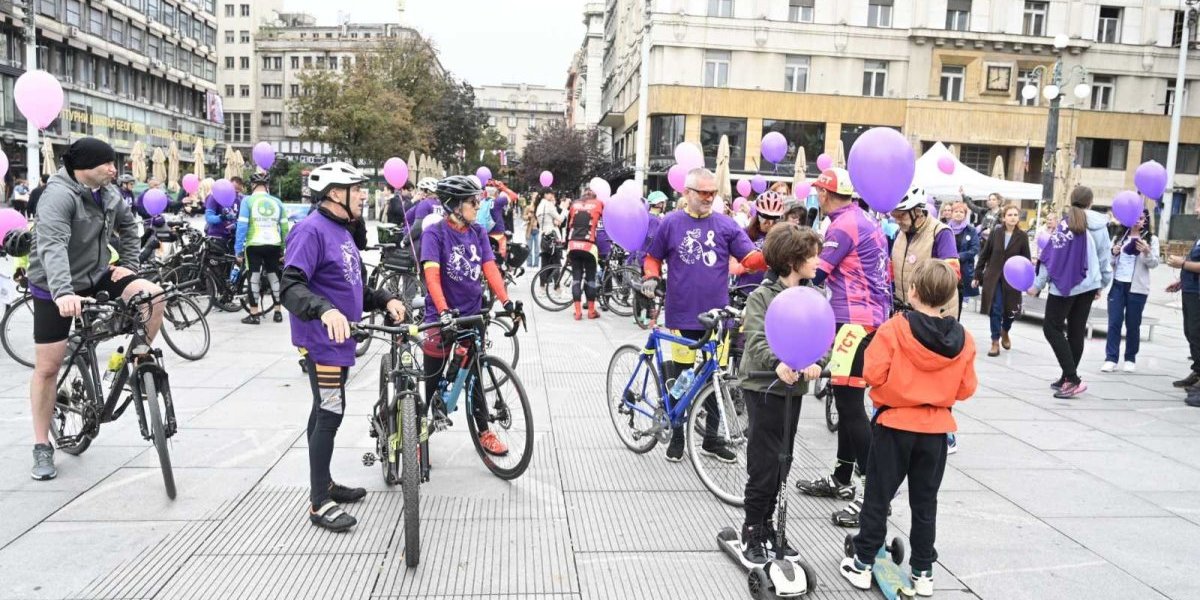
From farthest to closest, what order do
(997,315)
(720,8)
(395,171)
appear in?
(720,8)
(395,171)
(997,315)

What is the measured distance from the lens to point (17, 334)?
7.98 metres

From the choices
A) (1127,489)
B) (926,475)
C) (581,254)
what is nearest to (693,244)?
(926,475)

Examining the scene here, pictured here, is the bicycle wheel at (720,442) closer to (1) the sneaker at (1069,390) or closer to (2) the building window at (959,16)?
(1) the sneaker at (1069,390)

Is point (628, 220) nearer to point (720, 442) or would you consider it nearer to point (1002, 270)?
point (720, 442)

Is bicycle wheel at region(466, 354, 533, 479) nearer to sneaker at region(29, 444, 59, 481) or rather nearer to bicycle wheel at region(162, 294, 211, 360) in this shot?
sneaker at region(29, 444, 59, 481)

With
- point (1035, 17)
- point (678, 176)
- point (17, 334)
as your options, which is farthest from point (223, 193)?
point (1035, 17)

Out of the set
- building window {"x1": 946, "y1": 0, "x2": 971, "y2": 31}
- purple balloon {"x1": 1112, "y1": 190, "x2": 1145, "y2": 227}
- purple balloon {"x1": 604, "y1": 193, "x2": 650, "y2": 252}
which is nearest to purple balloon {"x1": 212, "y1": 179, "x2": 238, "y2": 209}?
purple balloon {"x1": 604, "y1": 193, "x2": 650, "y2": 252}

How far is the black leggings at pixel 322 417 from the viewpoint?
4176 millimetres

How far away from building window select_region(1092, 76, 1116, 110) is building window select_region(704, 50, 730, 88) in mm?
18103

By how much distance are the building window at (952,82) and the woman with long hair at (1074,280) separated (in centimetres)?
3447

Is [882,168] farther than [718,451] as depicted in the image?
Yes

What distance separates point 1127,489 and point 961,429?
1.44 meters

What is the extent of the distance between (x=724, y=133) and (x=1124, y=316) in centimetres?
3091

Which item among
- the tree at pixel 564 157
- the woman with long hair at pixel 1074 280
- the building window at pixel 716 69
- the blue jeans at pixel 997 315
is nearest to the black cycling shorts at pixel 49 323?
the woman with long hair at pixel 1074 280
